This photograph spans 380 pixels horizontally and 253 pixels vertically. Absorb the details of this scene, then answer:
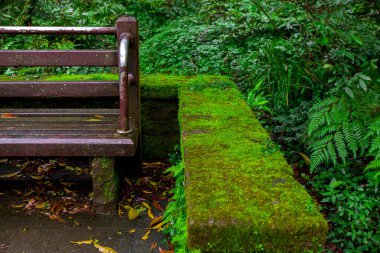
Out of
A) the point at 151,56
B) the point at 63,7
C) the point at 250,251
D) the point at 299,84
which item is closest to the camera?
the point at 250,251

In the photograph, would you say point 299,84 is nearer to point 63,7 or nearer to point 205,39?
point 205,39

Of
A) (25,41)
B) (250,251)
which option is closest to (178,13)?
(25,41)

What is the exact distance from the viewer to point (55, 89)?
11.0 feet

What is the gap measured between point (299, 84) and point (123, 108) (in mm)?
2226

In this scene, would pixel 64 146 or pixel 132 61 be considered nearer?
pixel 64 146

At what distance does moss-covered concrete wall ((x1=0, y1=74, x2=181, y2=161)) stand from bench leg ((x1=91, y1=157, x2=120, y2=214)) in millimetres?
984

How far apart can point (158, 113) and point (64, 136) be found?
4.21 ft

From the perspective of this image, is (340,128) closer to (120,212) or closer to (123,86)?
(123,86)

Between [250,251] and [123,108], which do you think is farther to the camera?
[123,108]

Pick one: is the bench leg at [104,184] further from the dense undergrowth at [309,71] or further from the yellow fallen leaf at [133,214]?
the dense undergrowth at [309,71]

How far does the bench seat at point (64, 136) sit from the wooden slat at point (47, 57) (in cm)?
49

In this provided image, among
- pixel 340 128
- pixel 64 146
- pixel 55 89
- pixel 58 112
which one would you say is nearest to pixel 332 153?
pixel 340 128

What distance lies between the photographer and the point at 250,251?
1512 mm

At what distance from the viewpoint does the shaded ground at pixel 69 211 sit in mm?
2824
